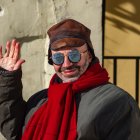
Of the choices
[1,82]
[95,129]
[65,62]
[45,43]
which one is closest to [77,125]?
[95,129]

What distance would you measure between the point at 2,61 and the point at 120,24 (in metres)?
3.21

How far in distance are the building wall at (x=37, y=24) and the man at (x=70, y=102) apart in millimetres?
1898

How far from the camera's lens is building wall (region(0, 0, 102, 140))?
5.05 meters

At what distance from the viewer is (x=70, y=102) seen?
9.64 feet

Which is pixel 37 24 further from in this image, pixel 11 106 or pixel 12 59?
pixel 11 106

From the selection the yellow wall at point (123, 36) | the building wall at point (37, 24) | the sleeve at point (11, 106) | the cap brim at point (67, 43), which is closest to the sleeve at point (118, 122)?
the cap brim at point (67, 43)

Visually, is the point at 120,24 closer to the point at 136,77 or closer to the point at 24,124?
the point at 136,77

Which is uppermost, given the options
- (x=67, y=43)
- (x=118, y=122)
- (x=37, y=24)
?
(x=37, y=24)

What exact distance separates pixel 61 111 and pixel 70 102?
0.07 m

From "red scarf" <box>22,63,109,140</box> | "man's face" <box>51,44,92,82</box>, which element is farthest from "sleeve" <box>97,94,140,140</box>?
"man's face" <box>51,44,92,82</box>

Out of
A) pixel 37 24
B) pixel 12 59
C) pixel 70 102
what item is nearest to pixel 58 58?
pixel 70 102

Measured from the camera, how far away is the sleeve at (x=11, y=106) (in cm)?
316

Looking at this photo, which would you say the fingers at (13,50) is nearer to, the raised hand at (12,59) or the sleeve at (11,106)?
the raised hand at (12,59)

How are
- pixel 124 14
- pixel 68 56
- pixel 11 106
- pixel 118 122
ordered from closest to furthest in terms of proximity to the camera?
pixel 118 122
pixel 68 56
pixel 11 106
pixel 124 14
